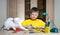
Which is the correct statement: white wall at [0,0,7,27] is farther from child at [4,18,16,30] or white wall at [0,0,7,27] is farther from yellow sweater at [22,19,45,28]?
yellow sweater at [22,19,45,28]

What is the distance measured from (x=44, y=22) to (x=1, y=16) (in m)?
0.49

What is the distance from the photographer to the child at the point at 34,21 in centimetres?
139

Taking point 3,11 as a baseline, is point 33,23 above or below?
below

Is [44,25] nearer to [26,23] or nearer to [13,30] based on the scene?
[26,23]

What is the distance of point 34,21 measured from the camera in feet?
4.64

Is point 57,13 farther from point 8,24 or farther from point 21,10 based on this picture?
point 8,24

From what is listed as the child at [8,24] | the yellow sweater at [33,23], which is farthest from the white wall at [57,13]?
the child at [8,24]

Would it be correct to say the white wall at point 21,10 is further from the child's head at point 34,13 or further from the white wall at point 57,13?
the white wall at point 57,13

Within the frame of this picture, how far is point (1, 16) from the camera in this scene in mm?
1393

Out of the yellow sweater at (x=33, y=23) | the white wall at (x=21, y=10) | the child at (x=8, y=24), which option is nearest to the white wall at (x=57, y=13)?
the yellow sweater at (x=33, y=23)

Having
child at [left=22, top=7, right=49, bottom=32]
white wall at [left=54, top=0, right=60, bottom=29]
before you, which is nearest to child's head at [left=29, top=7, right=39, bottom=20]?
child at [left=22, top=7, right=49, bottom=32]

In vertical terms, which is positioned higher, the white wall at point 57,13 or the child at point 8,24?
the white wall at point 57,13

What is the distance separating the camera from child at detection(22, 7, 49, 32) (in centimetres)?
139

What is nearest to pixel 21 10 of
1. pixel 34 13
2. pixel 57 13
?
pixel 34 13
